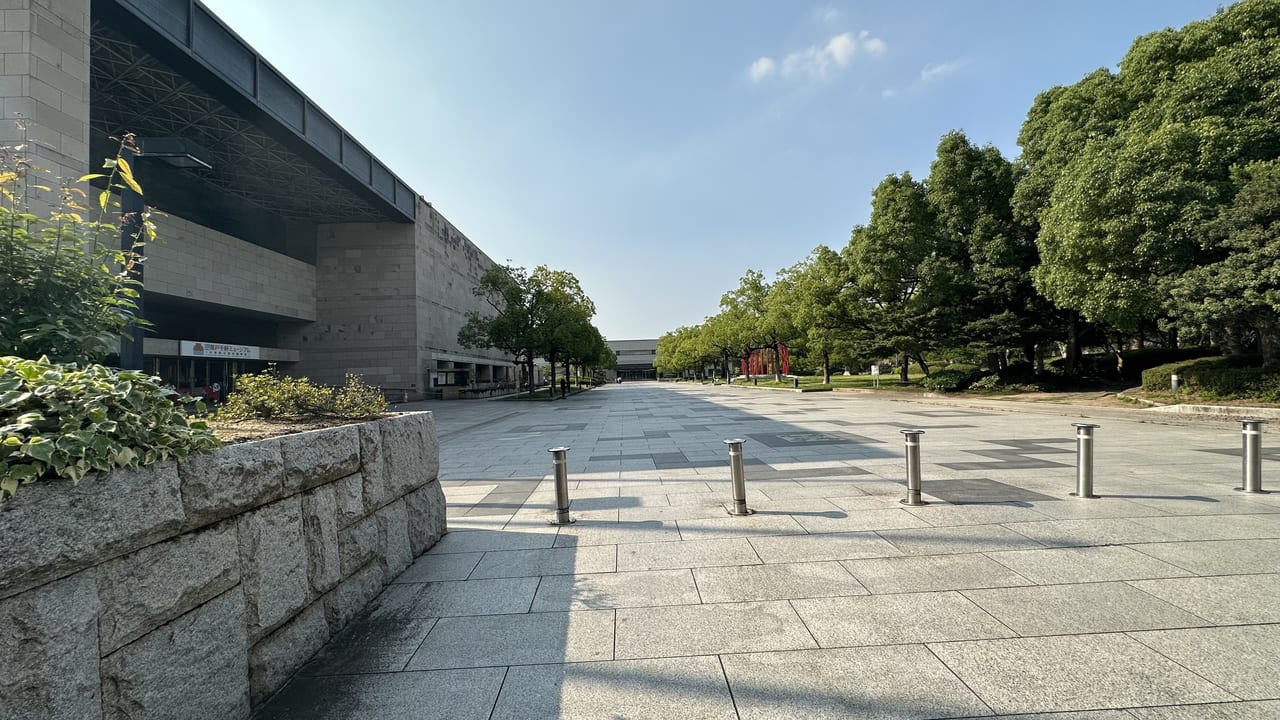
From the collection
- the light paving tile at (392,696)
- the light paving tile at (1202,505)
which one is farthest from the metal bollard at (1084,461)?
the light paving tile at (392,696)

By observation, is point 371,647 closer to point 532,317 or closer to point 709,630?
point 709,630

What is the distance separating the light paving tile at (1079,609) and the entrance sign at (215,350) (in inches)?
1482

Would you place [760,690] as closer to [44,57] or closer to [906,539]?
[906,539]

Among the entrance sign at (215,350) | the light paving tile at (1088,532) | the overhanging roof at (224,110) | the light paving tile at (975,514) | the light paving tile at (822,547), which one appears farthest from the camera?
the entrance sign at (215,350)

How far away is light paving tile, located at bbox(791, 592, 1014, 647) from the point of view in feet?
10.7

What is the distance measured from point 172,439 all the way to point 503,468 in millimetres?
7683

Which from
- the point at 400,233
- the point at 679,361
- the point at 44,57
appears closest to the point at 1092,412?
the point at 44,57

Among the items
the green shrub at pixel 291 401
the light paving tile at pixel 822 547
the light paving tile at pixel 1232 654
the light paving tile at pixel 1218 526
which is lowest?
the light paving tile at pixel 822 547

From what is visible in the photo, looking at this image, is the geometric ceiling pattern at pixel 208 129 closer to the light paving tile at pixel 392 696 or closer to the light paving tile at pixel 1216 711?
the light paving tile at pixel 392 696

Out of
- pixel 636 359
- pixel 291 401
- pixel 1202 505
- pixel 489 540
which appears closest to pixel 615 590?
pixel 489 540

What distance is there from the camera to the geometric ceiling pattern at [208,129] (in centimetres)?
2020

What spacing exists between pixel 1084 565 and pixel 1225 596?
77 cm

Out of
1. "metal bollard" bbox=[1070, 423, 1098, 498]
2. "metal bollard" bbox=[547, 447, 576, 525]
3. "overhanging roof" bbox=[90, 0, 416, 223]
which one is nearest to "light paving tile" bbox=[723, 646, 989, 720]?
"metal bollard" bbox=[547, 447, 576, 525]

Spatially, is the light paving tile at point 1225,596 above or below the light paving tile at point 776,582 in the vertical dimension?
above
